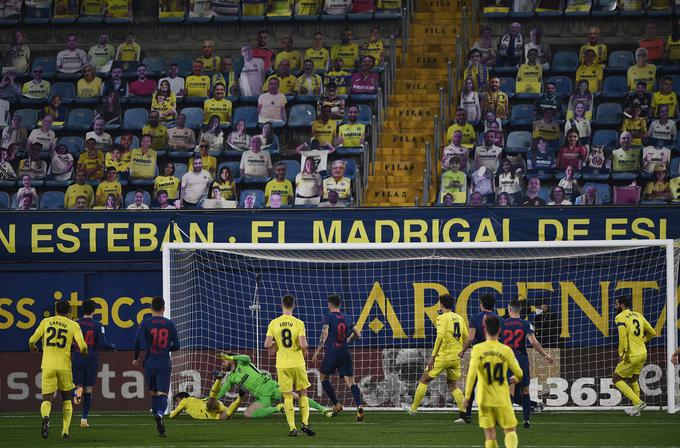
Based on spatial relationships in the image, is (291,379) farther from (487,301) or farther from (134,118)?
(134,118)

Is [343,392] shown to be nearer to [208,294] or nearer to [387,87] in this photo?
[208,294]

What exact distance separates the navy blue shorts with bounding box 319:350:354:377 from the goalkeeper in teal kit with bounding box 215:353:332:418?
579 mm

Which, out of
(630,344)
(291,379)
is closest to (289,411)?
(291,379)

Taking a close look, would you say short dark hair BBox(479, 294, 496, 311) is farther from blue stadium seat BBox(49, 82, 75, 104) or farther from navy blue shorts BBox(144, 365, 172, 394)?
blue stadium seat BBox(49, 82, 75, 104)

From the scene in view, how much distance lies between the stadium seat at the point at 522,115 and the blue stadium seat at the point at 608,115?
3.83ft

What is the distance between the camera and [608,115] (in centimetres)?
2392

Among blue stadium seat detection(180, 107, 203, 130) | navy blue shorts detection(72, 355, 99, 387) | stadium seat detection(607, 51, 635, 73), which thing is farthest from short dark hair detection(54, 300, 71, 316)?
stadium seat detection(607, 51, 635, 73)

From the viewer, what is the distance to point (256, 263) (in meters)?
20.1

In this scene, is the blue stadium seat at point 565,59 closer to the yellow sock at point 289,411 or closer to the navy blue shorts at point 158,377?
the yellow sock at point 289,411

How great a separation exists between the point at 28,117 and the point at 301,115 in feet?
17.3

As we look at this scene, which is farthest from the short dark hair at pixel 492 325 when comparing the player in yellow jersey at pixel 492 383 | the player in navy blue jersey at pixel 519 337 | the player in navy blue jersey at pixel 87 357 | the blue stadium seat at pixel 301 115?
the blue stadium seat at pixel 301 115

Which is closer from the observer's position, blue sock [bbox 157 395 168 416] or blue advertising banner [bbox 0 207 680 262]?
blue sock [bbox 157 395 168 416]

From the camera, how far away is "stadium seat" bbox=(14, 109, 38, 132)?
25.2 meters

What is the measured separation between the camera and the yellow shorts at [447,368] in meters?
17.8
